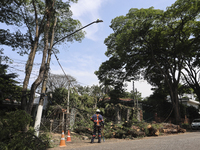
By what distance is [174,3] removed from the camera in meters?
17.4

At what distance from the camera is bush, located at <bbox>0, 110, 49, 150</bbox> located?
5109 mm

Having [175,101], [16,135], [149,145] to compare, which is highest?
[175,101]

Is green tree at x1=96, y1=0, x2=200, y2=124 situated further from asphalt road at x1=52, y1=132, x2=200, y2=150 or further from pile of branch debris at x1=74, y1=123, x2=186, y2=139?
asphalt road at x1=52, y1=132, x2=200, y2=150

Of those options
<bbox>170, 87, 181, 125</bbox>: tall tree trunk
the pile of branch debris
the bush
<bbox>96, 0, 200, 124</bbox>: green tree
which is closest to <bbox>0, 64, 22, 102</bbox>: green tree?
the pile of branch debris

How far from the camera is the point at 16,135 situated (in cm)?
550

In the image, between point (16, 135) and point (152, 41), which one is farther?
point (152, 41)

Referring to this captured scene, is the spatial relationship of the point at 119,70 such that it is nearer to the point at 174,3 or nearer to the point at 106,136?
the point at 174,3

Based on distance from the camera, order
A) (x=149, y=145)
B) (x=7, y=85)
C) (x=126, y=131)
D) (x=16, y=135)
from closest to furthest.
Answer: (x=16, y=135)
(x=149, y=145)
(x=126, y=131)
(x=7, y=85)

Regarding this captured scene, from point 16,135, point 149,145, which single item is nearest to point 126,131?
point 149,145

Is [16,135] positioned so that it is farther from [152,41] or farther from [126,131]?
[152,41]

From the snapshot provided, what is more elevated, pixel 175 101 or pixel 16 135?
pixel 175 101

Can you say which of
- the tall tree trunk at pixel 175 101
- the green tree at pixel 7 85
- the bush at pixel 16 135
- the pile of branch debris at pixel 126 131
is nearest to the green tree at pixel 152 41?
the tall tree trunk at pixel 175 101

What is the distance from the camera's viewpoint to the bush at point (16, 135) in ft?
16.8

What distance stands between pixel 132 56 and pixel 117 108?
8718mm
